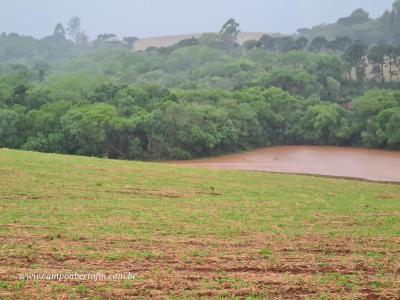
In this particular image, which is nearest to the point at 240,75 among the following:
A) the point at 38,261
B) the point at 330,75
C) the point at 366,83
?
the point at 330,75

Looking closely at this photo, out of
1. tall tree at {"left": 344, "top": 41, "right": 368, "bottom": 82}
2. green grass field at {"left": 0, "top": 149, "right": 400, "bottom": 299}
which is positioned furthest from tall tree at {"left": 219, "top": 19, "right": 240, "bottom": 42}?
green grass field at {"left": 0, "top": 149, "right": 400, "bottom": 299}

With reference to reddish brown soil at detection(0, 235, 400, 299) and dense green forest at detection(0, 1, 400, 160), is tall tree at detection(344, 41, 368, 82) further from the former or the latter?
reddish brown soil at detection(0, 235, 400, 299)

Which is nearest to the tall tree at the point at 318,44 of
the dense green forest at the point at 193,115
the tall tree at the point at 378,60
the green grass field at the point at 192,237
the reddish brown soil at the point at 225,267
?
the tall tree at the point at 378,60

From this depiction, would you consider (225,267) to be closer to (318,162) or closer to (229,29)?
A: (318,162)

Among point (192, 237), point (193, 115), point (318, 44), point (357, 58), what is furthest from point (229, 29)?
point (192, 237)

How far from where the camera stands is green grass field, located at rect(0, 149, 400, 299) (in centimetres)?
1035

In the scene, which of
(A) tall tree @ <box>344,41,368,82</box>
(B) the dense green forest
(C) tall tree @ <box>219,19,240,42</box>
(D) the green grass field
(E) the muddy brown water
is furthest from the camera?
(C) tall tree @ <box>219,19,240,42</box>

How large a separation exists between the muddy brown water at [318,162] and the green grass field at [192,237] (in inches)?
718

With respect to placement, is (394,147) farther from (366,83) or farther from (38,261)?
(38,261)

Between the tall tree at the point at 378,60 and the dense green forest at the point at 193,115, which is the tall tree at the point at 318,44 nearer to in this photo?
the tall tree at the point at 378,60

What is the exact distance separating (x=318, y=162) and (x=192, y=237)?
46.2 metres

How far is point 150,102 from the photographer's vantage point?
72.3 m

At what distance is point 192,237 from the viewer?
15.5m

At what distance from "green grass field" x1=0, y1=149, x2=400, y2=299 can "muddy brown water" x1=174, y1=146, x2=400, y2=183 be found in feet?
59.8
